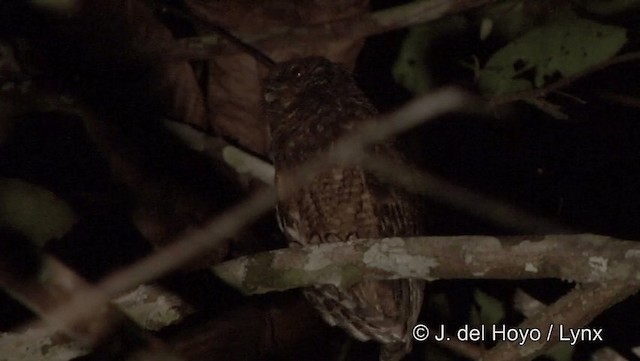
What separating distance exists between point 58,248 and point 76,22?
789 millimetres

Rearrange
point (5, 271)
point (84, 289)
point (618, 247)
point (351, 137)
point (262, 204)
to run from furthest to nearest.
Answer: point (262, 204), point (351, 137), point (5, 271), point (84, 289), point (618, 247)

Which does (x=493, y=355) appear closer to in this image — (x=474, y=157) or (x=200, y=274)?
(x=200, y=274)

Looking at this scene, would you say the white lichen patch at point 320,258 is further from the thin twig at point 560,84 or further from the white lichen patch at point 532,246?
the thin twig at point 560,84

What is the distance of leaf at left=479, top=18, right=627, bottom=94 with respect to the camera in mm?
2730

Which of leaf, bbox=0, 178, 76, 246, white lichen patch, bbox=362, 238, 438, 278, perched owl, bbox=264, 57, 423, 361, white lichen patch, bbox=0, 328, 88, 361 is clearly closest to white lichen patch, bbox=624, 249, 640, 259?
white lichen patch, bbox=362, 238, 438, 278

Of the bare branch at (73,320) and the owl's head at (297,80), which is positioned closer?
the bare branch at (73,320)

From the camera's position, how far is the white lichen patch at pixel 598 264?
1.79m

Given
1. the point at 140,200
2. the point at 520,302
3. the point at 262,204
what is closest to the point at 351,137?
the point at 262,204

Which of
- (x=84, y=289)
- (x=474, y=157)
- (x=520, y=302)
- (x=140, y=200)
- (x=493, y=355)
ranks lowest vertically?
(x=520, y=302)

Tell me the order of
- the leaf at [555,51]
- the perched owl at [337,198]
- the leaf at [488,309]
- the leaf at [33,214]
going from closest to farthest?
the perched owl at [337,198] → the leaf at [33,214] → the leaf at [555,51] → the leaf at [488,309]

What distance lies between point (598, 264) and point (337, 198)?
92cm

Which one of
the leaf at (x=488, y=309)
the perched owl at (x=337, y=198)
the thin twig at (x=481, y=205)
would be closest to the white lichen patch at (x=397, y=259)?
the perched owl at (x=337, y=198)

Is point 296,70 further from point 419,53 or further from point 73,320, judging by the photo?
point 73,320

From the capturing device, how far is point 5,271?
7.68ft
